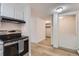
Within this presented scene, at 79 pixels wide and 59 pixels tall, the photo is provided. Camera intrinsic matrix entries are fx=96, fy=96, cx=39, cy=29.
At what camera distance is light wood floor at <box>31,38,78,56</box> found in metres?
1.20

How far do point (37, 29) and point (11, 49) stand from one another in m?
0.43

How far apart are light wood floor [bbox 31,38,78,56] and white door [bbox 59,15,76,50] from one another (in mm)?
113

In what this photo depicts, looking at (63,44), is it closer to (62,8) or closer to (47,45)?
(47,45)

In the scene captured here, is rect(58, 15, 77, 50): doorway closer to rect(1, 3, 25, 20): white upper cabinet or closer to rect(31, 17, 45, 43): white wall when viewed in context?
rect(31, 17, 45, 43): white wall

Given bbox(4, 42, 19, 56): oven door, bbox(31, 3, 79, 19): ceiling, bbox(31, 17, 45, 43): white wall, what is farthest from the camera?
bbox(31, 17, 45, 43): white wall

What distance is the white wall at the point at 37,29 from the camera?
1.28m

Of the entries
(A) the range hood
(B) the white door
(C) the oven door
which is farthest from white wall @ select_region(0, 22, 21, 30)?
(B) the white door

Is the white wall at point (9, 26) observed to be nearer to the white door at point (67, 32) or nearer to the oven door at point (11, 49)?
the oven door at point (11, 49)

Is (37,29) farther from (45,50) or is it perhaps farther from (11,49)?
(11,49)

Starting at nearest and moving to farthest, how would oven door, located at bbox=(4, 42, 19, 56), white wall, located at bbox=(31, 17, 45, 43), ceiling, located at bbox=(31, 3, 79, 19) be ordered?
1. oven door, located at bbox=(4, 42, 19, 56)
2. ceiling, located at bbox=(31, 3, 79, 19)
3. white wall, located at bbox=(31, 17, 45, 43)

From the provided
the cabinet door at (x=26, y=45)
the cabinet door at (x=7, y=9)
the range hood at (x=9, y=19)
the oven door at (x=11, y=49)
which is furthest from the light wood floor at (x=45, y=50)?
the cabinet door at (x=7, y=9)

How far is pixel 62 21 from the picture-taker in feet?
4.25

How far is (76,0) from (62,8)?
0.18m

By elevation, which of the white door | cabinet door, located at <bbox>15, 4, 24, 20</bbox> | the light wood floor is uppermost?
cabinet door, located at <bbox>15, 4, 24, 20</bbox>
